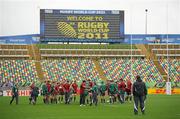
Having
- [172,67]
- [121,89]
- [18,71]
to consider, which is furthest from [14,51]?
[121,89]

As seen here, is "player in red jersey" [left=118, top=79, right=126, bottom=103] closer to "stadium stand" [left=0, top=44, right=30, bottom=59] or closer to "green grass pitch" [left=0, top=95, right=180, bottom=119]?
"green grass pitch" [left=0, top=95, right=180, bottom=119]

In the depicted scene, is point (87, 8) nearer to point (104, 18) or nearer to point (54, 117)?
point (104, 18)

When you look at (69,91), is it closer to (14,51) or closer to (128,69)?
(128,69)

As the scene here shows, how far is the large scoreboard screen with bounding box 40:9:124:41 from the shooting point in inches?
2879

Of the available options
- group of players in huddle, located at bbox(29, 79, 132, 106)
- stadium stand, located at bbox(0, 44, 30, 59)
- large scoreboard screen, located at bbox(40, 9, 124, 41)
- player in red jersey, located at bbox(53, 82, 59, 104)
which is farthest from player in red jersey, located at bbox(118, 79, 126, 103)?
stadium stand, located at bbox(0, 44, 30, 59)

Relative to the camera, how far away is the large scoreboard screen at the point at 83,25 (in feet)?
240

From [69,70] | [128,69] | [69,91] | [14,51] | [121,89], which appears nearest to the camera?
[69,91]

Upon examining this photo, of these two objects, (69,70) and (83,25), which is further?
(83,25)

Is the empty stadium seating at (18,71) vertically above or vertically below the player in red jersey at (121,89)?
above

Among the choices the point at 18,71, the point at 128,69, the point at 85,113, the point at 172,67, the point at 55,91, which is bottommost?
the point at 85,113

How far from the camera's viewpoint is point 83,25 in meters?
74.1

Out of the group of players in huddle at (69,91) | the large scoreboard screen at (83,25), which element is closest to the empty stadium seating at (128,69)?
the large scoreboard screen at (83,25)

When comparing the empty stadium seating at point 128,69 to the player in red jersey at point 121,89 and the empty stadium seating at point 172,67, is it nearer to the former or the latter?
the empty stadium seating at point 172,67

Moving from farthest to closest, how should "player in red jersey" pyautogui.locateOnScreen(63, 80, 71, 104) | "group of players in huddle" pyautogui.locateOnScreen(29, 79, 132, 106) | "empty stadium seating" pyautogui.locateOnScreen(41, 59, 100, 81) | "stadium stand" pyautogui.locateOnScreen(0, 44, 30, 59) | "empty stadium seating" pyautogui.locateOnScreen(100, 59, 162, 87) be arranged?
"stadium stand" pyautogui.locateOnScreen(0, 44, 30, 59)
"empty stadium seating" pyautogui.locateOnScreen(100, 59, 162, 87)
"empty stadium seating" pyautogui.locateOnScreen(41, 59, 100, 81)
"player in red jersey" pyautogui.locateOnScreen(63, 80, 71, 104)
"group of players in huddle" pyautogui.locateOnScreen(29, 79, 132, 106)
